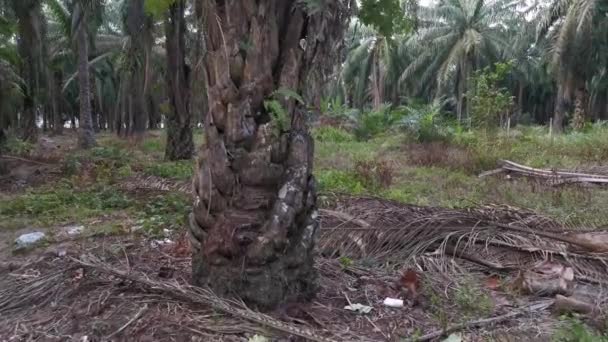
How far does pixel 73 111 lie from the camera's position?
3712cm

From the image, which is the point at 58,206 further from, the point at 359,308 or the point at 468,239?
the point at 468,239

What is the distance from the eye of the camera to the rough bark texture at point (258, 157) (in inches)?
105

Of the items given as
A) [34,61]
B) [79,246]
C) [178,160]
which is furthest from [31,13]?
[79,246]

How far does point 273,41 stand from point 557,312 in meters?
2.25

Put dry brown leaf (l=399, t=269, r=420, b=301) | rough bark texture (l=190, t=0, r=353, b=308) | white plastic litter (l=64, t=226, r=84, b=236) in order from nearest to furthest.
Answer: rough bark texture (l=190, t=0, r=353, b=308), dry brown leaf (l=399, t=269, r=420, b=301), white plastic litter (l=64, t=226, r=84, b=236)

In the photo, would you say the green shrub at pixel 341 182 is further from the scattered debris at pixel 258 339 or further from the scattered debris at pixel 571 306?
the scattered debris at pixel 258 339

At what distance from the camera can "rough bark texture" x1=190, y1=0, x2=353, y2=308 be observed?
8.77 ft

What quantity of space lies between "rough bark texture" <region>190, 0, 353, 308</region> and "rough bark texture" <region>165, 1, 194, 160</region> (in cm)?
825

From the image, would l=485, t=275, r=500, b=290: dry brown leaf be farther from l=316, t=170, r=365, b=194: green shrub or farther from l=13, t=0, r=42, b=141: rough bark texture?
l=13, t=0, r=42, b=141: rough bark texture

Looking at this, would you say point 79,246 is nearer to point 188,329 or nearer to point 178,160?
point 188,329

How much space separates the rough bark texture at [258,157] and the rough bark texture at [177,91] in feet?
27.1

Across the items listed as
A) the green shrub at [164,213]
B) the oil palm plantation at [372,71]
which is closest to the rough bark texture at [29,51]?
the green shrub at [164,213]

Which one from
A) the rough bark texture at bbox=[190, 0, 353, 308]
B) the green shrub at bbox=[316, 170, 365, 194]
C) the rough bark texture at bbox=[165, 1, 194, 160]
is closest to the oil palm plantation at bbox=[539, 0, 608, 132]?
the green shrub at bbox=[316, 170, 365, 194]

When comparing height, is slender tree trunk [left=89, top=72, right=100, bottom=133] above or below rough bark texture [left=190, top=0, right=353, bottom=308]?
above
